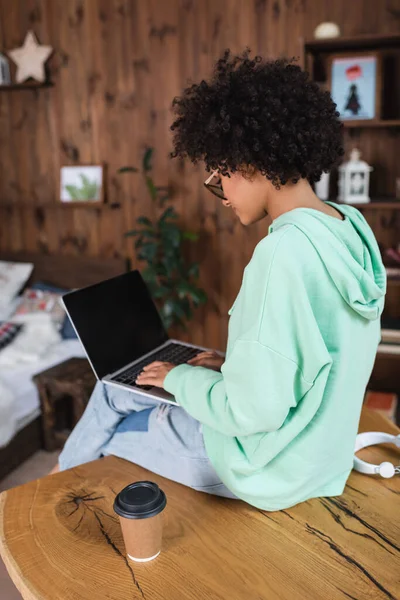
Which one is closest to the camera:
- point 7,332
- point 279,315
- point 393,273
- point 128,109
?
point 279,315

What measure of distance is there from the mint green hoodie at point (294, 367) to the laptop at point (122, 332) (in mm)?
238

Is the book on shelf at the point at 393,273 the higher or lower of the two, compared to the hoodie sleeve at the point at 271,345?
lower

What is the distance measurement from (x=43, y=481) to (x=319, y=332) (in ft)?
2.51

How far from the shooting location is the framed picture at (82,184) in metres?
3.38

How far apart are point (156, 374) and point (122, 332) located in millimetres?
314

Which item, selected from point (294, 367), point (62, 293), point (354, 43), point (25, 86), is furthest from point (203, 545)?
point (25, 86)

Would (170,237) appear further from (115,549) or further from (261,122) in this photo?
(115,549)

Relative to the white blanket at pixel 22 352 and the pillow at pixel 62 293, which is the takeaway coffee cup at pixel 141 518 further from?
the pillow at pixel 62 293

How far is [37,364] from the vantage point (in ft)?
8.86

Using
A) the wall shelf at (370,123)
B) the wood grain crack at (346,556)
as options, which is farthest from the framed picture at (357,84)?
the wood grain crack at (346,556)

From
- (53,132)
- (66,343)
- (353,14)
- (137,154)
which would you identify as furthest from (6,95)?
(353,14)

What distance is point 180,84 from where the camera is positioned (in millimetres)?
3107

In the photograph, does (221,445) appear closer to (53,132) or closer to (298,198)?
(298,198)

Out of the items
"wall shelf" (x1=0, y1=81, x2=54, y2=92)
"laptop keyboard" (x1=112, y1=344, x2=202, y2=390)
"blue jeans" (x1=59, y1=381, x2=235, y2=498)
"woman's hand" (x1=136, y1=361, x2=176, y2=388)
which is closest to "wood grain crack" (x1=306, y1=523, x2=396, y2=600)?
"blue jeans" (x1=59, y1=381, x2=235, y2=498)
